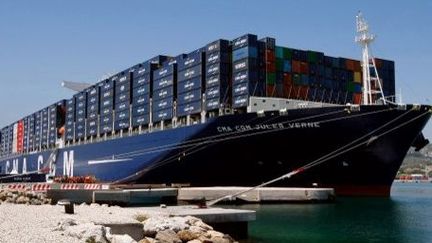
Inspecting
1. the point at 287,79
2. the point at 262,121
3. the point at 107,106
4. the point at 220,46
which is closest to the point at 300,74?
→ the point at 287,79

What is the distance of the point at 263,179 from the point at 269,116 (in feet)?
17.4

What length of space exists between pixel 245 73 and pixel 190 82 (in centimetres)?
750

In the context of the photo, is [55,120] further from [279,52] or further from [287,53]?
[287,53]

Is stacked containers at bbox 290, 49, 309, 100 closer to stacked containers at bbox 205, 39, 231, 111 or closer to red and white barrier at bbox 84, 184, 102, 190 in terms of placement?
stacked containers at bbox 205, 39, 231, 111

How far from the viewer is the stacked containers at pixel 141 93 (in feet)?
188

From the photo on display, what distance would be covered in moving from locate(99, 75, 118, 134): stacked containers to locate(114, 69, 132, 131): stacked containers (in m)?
1.17

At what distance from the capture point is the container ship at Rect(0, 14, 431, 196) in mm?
40406

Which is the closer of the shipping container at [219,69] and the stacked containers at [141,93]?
the shipping container at [219,69]

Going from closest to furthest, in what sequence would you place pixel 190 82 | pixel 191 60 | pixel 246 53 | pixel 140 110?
pixel 246 53
pixel 190 82
pixel 191 60
pixel 140 110

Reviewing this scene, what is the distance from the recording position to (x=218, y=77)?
150ft

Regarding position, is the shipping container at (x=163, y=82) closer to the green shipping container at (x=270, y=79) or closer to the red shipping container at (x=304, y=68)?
the green shipping container at (x=270, y=79)

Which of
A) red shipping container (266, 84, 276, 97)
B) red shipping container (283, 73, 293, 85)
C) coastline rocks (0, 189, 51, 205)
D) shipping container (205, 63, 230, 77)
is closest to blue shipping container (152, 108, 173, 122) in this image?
shipping container (205, 63, 230, 77)

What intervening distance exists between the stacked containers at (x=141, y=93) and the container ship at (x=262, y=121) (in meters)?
0.12

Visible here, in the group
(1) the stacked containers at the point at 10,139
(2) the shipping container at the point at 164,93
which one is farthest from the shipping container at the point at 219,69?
(1) the stacked containers at the point at 10,139
